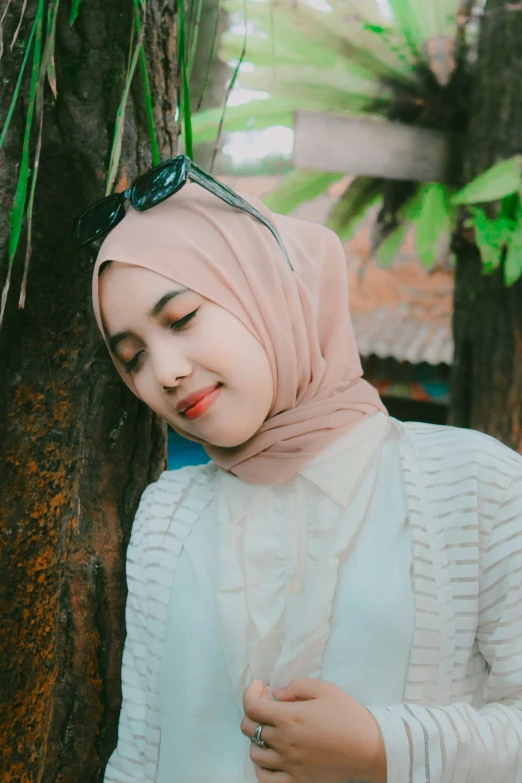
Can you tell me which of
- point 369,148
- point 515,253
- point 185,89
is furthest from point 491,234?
point 185,89

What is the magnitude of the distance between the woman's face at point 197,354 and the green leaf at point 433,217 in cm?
200

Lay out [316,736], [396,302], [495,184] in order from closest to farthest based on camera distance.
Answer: [316,736] → [495,184] → [396,302]

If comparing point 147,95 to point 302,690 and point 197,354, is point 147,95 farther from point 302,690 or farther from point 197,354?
point 302,690

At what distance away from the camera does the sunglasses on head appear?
112 centimetres

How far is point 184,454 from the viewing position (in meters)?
2.54

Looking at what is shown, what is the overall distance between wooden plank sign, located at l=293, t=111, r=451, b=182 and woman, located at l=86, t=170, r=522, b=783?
1546mm

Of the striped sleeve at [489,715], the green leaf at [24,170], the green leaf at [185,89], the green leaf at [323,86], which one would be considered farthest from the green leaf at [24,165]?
the green leaf at [323,86]

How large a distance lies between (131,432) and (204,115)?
182 cm

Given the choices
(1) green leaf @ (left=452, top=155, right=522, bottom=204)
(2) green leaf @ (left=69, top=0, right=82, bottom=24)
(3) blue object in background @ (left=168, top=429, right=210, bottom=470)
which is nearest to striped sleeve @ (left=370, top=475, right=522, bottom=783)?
(2) green leaf @ (left=69, top=0, right=82, bottom=24)

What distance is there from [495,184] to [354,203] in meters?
0.79

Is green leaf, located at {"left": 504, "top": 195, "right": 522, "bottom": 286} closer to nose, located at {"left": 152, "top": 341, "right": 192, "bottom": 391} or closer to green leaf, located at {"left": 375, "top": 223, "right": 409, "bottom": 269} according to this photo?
green leaf, located at {"left": 375, "top": 223, "right": 409, "bottom": 269}

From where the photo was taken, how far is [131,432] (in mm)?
1412

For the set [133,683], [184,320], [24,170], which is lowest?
[133,683]

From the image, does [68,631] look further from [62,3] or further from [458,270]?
[458,270]
